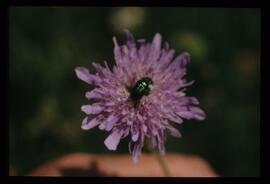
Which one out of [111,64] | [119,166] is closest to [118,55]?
[119,166]

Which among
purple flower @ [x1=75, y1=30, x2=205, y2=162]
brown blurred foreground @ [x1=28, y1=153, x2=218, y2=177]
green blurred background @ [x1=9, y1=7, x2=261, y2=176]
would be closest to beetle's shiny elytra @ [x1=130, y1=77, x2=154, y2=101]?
purple flower @ [x1=75, y1=30, x2=205, y2=162]

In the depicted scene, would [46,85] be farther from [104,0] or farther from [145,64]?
[145,64]

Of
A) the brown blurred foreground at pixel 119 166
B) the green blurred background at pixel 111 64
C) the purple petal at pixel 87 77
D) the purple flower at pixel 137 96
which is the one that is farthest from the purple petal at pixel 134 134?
the green blurred background at pixel 111 64

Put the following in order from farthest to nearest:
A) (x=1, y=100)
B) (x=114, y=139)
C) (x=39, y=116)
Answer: (x=39, y=116)
(x=1, y=100)
(x=114, y=139)

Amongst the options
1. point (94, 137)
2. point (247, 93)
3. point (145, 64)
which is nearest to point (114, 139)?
point (145, 64)

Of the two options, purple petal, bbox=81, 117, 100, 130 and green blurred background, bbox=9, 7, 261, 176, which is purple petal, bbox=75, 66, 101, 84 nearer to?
purple petal, bbox=81, 117, 100, 130

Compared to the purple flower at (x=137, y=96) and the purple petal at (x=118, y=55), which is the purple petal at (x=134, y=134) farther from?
the purple petal at (x=118, y=55)

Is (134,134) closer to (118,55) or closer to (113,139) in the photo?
(113,139)
